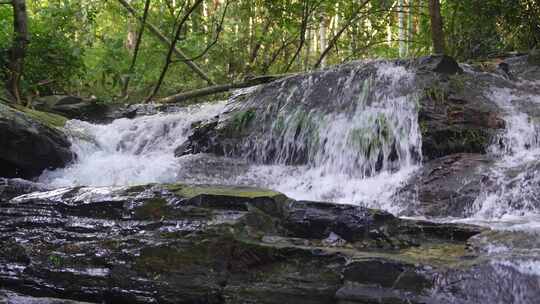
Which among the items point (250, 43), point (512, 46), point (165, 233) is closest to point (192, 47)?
point (250, 43)

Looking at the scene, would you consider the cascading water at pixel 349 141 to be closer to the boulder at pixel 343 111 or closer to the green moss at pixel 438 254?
the boulder at pixel 343 111

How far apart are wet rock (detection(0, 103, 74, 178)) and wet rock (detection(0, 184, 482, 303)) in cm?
224

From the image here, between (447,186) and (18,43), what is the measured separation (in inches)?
262

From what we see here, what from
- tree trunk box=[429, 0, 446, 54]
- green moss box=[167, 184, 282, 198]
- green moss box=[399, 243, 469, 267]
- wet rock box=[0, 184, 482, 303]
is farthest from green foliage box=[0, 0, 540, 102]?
green moss box=[399, 243, 469, 267]

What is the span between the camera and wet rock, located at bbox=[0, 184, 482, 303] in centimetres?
308

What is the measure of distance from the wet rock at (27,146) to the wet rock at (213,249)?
2.24 metres

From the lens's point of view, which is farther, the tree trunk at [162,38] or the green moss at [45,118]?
the tree trunk at [162,38]

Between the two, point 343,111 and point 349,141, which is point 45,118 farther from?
point 349,141

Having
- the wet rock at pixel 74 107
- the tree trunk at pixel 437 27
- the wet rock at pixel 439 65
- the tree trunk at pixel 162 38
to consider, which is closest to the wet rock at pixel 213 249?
the wet rock at pixel 439 65

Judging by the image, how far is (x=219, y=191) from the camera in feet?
13.4

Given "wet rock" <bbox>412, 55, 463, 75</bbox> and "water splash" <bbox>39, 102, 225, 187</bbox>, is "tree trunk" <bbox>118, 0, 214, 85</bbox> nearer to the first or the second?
"water splash" <bbox>39, 102, 225, 187</bbox>

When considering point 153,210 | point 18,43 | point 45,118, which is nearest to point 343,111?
point 153,210

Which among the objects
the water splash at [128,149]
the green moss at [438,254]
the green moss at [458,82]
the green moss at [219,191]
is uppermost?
the green moss at [458,82]

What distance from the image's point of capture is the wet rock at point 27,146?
20.9 ft
